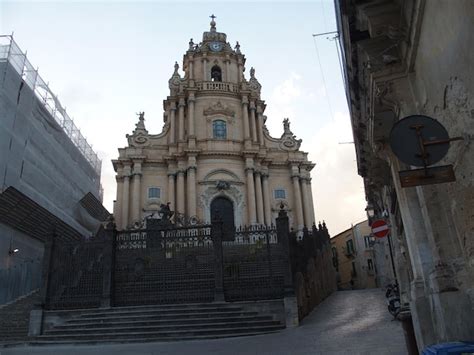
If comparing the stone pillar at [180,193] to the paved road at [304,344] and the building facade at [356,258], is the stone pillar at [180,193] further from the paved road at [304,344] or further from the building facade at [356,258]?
the paved road at [304,344]

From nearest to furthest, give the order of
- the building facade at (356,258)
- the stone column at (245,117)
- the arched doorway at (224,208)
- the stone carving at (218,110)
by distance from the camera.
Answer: the arched doorway at (224,208) < the stone column at (245,117) < the stone carving at (218,110) < the building facade at (356,258)

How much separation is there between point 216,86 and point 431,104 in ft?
101

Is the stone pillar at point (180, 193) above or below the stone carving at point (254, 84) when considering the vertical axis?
below

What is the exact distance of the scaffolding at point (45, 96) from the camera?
2197 centimetres

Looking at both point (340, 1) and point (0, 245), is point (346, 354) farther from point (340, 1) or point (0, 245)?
point (0, 245)

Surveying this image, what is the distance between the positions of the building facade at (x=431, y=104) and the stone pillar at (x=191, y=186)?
22460 millimetres

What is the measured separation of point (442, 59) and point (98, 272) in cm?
1290

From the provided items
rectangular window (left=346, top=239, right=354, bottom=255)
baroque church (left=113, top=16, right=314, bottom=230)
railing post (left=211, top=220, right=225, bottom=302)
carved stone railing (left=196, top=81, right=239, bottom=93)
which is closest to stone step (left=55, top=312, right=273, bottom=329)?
railing post (left=211, top=220, right=225, bottom=302)

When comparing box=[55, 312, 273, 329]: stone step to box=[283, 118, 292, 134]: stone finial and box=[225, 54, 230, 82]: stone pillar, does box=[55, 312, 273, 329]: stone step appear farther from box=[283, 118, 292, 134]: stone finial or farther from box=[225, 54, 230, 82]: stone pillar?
box=[225, 54, 230, 82]: stone pillar

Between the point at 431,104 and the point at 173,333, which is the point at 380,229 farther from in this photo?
the point at 431,104

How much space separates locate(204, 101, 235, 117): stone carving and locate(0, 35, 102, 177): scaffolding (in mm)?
10311

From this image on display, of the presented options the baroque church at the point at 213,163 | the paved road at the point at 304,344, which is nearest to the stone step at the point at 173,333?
the paved road at the point at 304,344

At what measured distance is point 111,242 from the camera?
14.6 metres

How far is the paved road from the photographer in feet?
26.8
